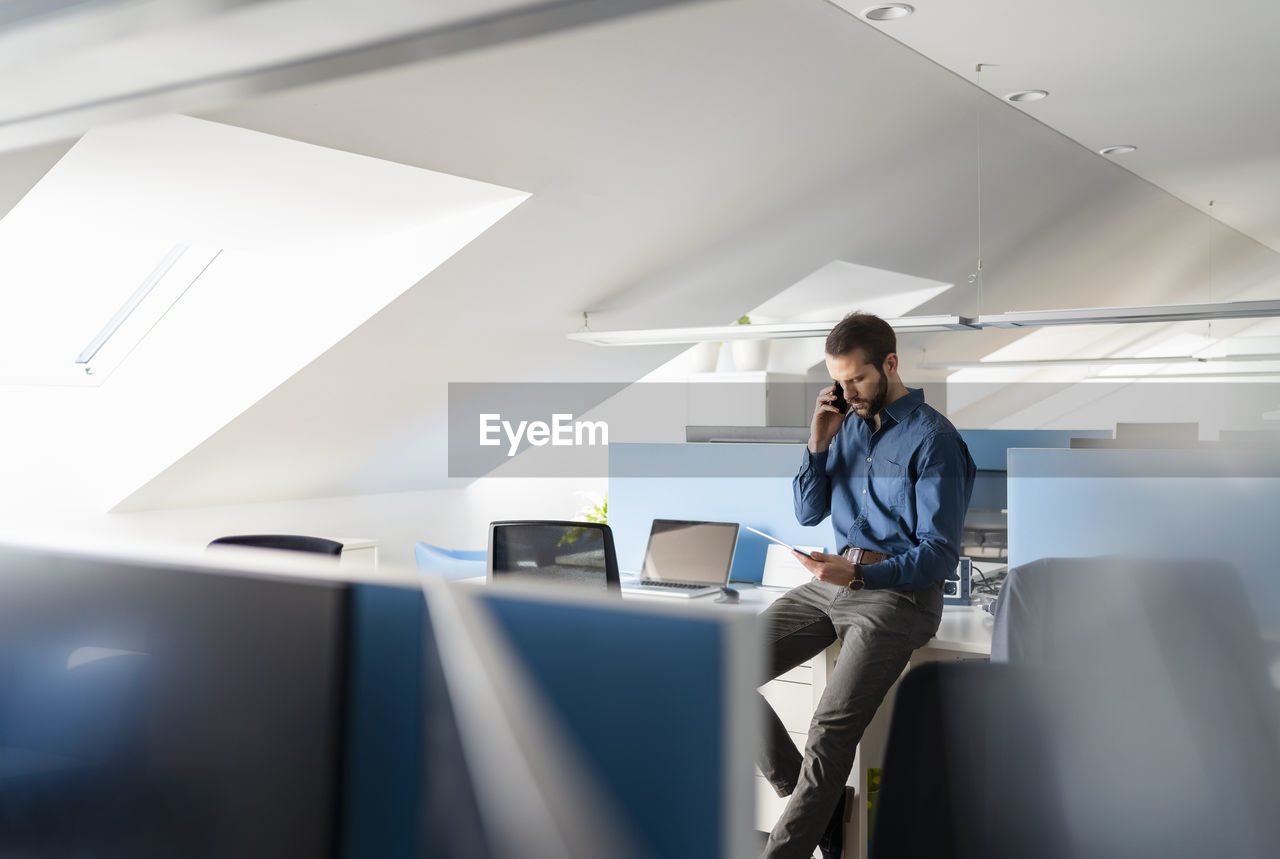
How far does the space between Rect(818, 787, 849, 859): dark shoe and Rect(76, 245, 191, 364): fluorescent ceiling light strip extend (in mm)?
3798

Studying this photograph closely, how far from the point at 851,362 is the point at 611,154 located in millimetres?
1882

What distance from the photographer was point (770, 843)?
2.62m

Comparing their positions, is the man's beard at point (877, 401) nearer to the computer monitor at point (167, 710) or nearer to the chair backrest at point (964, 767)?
the chair backrest at point (964, 767)

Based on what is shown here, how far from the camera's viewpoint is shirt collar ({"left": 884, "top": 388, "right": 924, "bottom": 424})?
2934 millimetres

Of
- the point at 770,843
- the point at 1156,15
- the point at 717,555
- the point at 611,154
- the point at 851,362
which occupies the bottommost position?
the point at 770,843

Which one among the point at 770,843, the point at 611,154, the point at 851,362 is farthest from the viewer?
the point at 611,154

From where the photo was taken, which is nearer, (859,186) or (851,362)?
(851,362)

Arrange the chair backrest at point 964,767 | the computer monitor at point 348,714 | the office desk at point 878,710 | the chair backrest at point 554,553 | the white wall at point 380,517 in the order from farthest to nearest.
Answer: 1. the white wall at point 380,517
2. the chair backrest at point 554,553
3. the office desk at point 878,710
4. the chair backrest at point 964,767
5. the computer monitor at point 348,714

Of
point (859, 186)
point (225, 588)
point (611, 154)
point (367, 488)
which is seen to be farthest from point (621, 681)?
point (367, 488)

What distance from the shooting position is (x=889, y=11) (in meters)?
3.97

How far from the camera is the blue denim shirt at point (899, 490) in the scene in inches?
107

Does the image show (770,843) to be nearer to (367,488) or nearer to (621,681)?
(621,681)

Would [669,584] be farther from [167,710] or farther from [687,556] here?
[167,710]

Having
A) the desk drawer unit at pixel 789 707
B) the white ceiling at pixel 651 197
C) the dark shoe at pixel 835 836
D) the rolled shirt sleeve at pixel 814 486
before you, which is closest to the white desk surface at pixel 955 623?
the desk drawer unit at pixel 789 707
